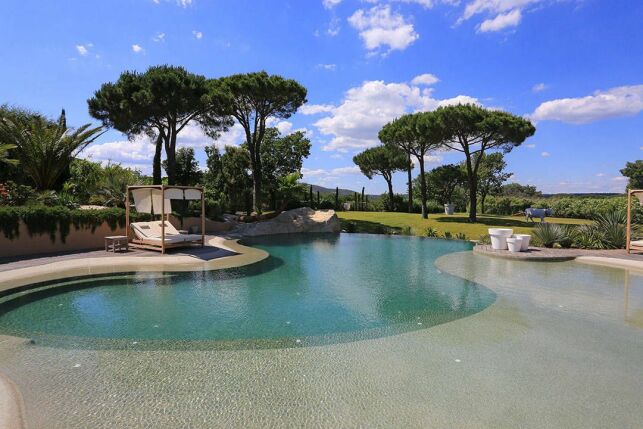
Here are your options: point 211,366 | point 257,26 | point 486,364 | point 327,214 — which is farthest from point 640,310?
point 327,214

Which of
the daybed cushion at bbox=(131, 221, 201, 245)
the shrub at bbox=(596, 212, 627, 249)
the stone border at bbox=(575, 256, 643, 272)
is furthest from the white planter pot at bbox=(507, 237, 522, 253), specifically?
the daybed cushion at bbox=(131, 221, 201, 245)

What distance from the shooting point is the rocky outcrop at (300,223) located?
18.9m

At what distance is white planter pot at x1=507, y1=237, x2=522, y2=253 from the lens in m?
11.9

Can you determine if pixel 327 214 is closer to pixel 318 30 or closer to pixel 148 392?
pixel 318 30

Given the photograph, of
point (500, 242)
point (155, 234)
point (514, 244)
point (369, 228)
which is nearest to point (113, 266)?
point (155, 234)

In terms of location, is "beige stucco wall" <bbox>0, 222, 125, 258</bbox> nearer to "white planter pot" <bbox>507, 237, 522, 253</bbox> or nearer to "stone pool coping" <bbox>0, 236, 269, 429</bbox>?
"stone pool coping" <bbox>0, 236, 269, 429</bbox>

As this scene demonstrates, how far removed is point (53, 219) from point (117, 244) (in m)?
1.98

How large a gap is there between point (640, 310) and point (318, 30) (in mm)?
12601

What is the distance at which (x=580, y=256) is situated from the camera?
438 inches

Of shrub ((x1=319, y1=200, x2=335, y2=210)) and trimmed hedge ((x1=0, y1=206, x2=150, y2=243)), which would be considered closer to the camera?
trimmed hedge ((x1=0, y1=206, x2=150, y2=243))

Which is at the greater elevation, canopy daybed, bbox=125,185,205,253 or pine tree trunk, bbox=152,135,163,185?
pine tree trunk, bbox=152,135,163,185

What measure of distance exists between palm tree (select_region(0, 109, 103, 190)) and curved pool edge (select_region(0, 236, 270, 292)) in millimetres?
7483

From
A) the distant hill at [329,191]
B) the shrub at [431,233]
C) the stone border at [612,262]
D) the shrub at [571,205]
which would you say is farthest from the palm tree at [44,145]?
the shrub at [571,205]

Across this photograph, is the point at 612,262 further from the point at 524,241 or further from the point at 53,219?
the point at 53,219
